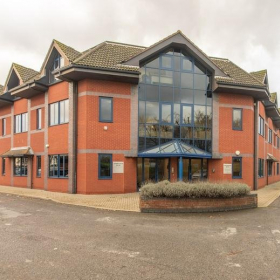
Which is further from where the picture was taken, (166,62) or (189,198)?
(166,62)

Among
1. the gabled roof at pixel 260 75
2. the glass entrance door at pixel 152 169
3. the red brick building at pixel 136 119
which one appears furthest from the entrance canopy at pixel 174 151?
the gabled roof at pixel 260 75

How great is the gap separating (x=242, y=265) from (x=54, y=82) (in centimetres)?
1633

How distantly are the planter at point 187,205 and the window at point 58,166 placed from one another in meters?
8.15

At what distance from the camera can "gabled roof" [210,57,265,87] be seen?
59.0ft

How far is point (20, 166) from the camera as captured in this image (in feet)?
69.5

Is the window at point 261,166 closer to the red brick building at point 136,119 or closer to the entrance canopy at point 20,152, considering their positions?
the red brick building at point 136,119

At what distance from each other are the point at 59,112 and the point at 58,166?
3.57 m

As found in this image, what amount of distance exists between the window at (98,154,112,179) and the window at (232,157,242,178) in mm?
8575

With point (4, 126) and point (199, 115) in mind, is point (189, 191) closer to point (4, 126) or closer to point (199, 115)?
point (199, 115)

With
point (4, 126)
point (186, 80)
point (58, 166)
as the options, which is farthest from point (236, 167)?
point (4, 126)

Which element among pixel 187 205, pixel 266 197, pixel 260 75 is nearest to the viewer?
pixel 187 205

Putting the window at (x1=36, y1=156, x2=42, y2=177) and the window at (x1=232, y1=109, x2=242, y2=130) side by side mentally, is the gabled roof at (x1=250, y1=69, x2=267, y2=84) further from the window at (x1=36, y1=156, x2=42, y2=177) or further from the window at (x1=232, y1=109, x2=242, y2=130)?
the window at (x1=36, y1=156, x2=42, y2=177)

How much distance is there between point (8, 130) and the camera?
23.0m

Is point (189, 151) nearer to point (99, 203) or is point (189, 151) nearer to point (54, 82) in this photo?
point (99, 203)
